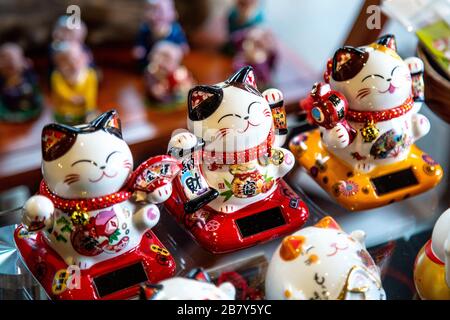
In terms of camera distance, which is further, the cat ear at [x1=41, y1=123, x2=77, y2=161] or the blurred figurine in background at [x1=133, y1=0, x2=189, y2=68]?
the blurred figurine in background at [x1=133, y1=0, x2=189, y2=68]

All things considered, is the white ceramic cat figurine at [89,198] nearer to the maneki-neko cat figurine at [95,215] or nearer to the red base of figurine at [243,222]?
the maneki-neko cat figurine at [95,215]

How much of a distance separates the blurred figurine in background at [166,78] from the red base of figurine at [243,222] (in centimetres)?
104

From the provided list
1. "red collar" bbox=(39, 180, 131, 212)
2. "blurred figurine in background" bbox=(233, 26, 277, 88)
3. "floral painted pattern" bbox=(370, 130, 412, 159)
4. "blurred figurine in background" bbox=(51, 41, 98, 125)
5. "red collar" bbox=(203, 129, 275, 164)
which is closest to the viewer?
"red collar" bbox=(39, 180, 131, 212)

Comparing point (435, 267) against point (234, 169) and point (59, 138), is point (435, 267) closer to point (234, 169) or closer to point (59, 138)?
point (234, 169)

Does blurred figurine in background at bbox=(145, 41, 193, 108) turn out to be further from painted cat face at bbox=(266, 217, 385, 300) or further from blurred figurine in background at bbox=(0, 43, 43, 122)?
painted cat face at bbox=(266, 217, 385, 300)

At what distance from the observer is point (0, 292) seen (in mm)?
1114

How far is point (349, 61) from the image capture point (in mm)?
1212

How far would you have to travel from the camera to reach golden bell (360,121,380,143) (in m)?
1.26

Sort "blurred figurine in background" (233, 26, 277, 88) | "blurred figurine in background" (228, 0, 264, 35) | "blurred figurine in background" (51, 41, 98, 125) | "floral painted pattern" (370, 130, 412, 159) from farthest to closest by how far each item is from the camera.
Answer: "blurred figurine in background" (228, 0, 264, 35) → "blurred figurine in background" (233, 26, 277, 88) → "blurred figurine in background" (51, 41, 98, 125) → "floral painted pattern" (370, 130, 412, 159)

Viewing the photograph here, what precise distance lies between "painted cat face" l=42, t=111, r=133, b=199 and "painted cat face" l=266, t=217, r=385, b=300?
26 centimetres

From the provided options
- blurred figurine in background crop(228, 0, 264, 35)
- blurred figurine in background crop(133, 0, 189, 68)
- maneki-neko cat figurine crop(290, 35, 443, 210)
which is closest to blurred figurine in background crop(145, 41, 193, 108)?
blurred figurine in background crop(133, 0, 189, 68)

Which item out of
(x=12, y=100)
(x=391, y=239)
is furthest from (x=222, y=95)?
(x=12, y=100)

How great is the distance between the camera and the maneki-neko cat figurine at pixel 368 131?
121 centimetres
